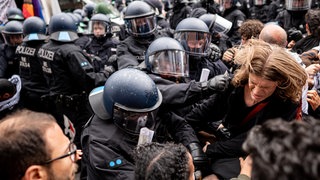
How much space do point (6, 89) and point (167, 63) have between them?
5.36 feet

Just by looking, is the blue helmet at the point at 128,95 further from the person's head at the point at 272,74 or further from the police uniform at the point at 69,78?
the police uniform at the point at 69,78

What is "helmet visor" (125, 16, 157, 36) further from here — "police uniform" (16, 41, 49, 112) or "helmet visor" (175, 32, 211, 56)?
"police uniform" (16, 41, 49, 112)

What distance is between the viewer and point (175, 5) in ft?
26.8

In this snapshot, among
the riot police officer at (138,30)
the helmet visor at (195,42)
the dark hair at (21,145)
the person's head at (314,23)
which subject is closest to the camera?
the dark hair at (21,145)

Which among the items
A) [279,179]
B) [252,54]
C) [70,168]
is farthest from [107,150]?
[279,179]

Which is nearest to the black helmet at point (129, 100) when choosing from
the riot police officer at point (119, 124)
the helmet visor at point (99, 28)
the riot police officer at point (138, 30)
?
the riot police officer at point (119, 124)

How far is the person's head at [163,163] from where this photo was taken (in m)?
1.62

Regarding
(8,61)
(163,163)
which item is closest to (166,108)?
(163,163)

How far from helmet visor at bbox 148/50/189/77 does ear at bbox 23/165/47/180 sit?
169 centimetres

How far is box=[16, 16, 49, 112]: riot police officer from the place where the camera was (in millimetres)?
4441

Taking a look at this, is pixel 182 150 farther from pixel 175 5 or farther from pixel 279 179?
pixel 175 5

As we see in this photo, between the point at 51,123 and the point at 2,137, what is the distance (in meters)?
0.23

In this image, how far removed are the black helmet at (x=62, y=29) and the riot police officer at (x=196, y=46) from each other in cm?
144

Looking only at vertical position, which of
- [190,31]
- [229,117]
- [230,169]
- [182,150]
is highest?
[190,31]
